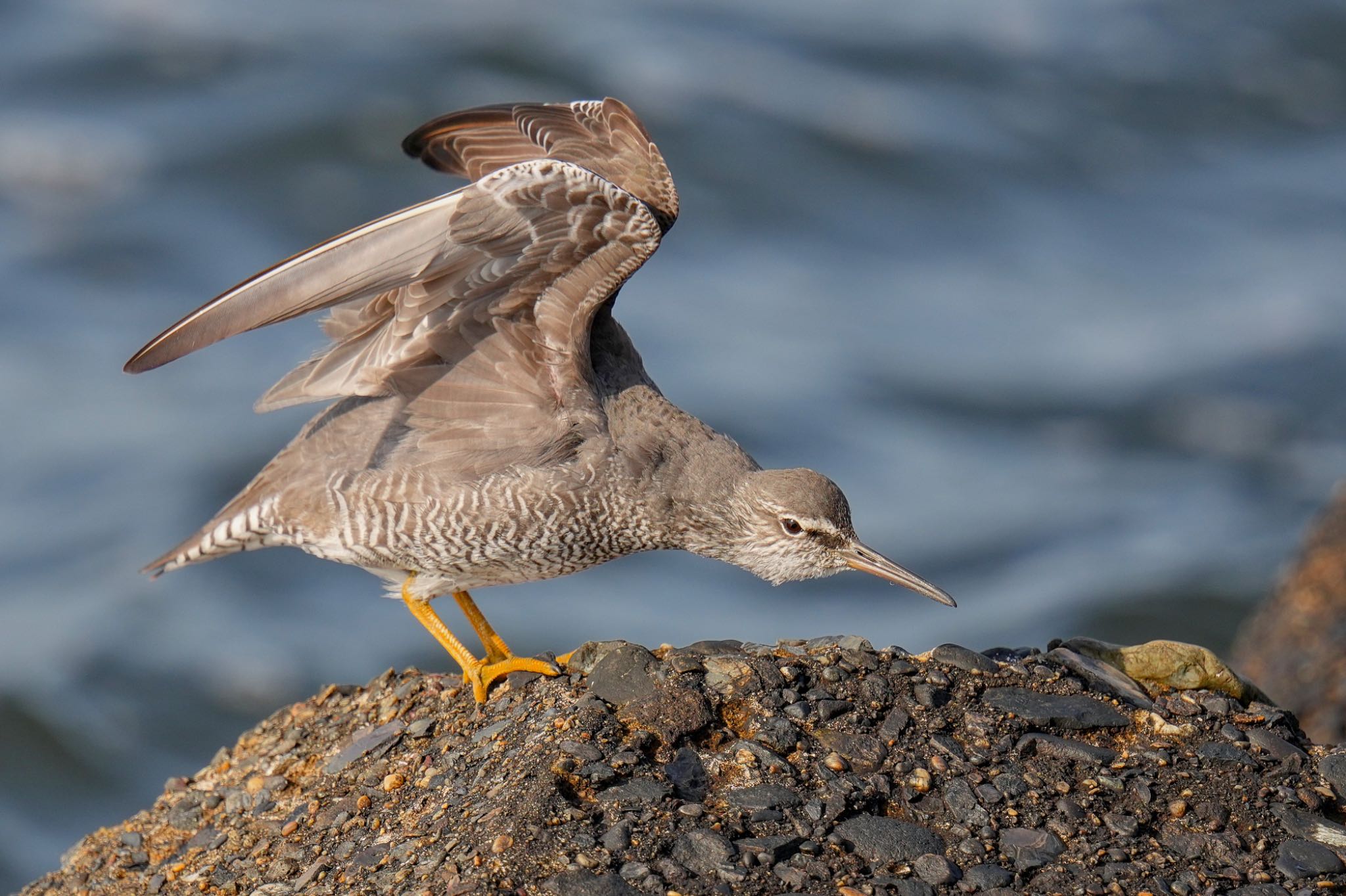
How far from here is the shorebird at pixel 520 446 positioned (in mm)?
7750

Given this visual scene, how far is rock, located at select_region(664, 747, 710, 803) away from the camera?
5.88 m

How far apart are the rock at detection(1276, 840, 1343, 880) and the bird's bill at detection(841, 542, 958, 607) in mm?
2427

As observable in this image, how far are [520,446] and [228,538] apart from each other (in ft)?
6.26

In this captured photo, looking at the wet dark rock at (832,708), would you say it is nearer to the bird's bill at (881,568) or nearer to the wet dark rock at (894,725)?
the wet dark rock at (894,725)

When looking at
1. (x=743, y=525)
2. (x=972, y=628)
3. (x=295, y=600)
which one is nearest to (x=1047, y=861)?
(x=743, y=525)

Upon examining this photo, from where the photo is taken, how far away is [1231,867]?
5711mm

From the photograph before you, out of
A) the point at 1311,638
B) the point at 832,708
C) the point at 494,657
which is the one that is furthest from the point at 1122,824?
the point at 1311,638

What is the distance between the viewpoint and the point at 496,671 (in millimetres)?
7297

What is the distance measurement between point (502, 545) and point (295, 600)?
1028cm

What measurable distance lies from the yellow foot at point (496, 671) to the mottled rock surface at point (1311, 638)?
5453 mm

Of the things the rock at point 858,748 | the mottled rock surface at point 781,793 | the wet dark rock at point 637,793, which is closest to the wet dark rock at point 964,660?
the mottled rock surface at point 781,793

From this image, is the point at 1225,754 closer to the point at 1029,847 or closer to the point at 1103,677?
the point at 1103,677

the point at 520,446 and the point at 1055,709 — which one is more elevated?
the point at 520,446

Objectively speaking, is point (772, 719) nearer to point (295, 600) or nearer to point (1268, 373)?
point (295, 600)
